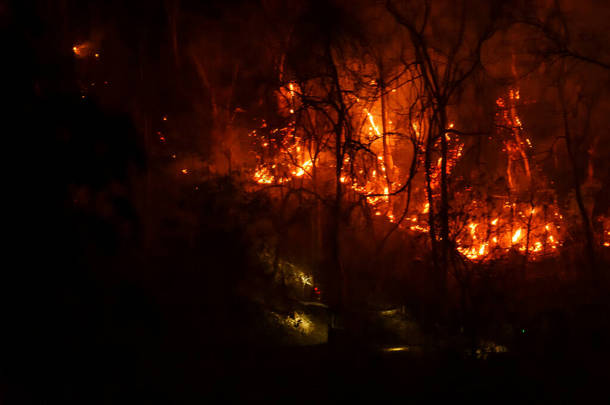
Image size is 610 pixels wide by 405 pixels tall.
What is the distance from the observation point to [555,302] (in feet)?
37.0

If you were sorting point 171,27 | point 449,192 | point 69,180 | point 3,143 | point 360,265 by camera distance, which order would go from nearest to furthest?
point 3,143
point 69,180
point 449,192
point 360,265
point 171,27

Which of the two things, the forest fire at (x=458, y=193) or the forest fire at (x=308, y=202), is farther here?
the forest fire at (x=458, y=193)

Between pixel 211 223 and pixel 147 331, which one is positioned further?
pixel 211 223

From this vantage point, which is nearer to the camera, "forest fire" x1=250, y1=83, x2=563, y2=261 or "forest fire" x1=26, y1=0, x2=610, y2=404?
"forest fire" x1=26, y1=0, x2=610, y2=404

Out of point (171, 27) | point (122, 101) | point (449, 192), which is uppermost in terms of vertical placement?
point (171, 27)

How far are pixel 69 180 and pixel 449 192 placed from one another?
833 centimetres

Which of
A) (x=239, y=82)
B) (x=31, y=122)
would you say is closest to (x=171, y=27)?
Result: (x=239, y=82)

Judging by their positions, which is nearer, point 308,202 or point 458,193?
point 458,193

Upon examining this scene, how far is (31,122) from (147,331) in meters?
4.66

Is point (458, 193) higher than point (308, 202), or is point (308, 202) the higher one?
point (458, 193)

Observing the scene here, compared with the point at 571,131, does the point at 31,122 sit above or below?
below

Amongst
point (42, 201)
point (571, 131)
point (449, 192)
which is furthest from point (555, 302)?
point (42, 201)

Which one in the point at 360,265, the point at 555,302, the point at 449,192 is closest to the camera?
the point at 555,302

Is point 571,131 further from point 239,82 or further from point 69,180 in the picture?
point 69,180
